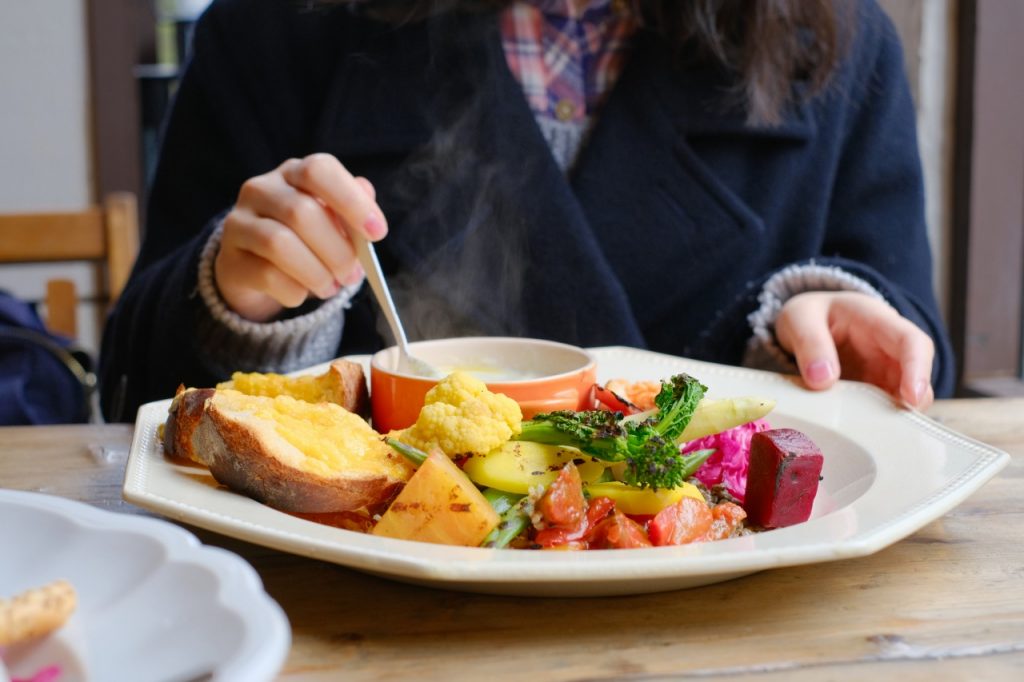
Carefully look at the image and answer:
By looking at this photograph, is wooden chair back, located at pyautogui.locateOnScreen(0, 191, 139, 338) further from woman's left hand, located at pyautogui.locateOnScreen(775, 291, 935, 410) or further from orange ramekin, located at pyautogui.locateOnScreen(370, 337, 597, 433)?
woman's left hand, located at pyautogui.locateOnScreen(775, 291, 935, 410)

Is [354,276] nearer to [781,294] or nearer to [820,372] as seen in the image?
[820,372]

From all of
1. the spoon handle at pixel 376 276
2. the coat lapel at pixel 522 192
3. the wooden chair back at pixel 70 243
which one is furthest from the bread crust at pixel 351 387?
the wooden chair back at pixel 70 243

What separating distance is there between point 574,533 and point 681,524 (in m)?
0.08

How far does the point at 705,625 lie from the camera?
715 mm

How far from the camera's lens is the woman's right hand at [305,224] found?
1.17 metres

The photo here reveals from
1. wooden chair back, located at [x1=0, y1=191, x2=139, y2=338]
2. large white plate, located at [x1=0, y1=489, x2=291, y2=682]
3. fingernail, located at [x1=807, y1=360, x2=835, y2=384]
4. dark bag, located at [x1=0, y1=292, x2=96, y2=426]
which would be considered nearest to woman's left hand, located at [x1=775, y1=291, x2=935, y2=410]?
fingernail, located at [x1=807, y1=360, x2=835, y2=384]

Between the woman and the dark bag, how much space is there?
0.20 feet

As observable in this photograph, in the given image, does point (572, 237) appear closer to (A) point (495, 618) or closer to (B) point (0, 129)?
(A) point (495, 618)

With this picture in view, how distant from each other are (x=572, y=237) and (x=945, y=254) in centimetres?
142

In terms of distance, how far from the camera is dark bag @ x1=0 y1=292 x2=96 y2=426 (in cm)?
172

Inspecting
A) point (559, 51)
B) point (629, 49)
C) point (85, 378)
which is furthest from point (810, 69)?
point (85, 378)

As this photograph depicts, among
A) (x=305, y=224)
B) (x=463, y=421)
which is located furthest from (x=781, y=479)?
(x=305, y=224)

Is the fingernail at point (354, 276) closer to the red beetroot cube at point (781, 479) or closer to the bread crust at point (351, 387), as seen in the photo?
the bread crust at point (351, 387)

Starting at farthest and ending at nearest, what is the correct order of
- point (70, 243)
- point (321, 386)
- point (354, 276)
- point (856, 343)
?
point (70, 243), point (856, 343), point (354, 276), point (321, 386)
